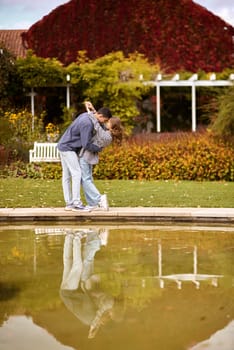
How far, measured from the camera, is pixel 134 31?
27.6m

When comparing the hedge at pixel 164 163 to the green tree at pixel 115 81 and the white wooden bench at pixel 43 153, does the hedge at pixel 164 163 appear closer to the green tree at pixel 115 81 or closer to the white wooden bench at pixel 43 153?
the white wooden bench at pixel 43 153

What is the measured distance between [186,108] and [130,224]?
1882 cm

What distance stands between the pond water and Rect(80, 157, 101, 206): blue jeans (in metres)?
1.45

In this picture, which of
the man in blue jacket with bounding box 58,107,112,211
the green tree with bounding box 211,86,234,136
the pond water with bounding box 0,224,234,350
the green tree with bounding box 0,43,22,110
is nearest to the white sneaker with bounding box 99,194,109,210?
the man in blue jacket with bounding box 58,107,112,211

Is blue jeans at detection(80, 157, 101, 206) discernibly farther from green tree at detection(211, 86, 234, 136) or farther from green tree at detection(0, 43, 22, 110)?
green tree at detection(0, 43, 22, 110)

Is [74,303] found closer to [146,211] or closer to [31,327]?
[31,327]

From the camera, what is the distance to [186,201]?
11406mm

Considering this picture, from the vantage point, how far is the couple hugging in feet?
32.0

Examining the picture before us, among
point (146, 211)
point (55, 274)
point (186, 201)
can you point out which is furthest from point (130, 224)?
point (55, 274)

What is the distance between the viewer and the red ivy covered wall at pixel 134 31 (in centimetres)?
2745

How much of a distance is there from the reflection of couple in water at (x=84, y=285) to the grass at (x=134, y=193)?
9.75 ft

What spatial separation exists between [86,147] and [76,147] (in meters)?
0.27

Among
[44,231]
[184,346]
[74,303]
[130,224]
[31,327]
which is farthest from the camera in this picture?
[130,224]

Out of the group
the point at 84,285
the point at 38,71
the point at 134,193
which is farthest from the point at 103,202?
the point at 38,71
